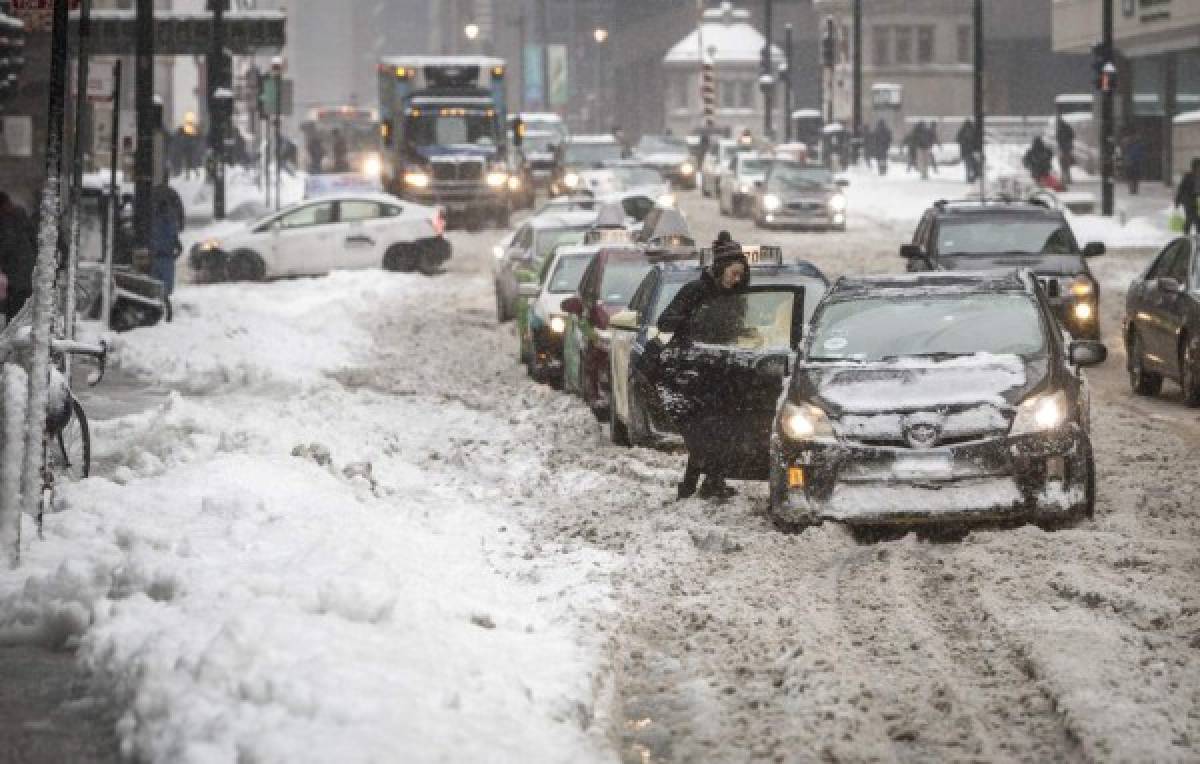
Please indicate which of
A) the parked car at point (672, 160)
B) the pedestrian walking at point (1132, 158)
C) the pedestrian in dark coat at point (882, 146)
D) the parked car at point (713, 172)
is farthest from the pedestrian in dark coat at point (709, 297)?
the pedestrian in dark coat at point (882, 146)

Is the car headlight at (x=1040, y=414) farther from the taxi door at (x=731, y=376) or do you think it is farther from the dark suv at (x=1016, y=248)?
the dark suv at (x=1016, y=248)

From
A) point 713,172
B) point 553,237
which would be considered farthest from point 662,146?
point 553,237

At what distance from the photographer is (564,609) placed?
1149 cm

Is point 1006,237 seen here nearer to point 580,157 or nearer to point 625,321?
point 625,321

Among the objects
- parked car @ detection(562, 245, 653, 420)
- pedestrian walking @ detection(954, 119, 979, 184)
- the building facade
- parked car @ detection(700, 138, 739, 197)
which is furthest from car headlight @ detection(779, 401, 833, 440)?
pedestrian walking @ detection(954, 119, 979, 184)

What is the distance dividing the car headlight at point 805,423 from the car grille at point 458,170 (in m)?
40.6

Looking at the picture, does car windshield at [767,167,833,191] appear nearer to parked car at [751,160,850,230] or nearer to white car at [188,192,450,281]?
parked car at [751,160,850,230]

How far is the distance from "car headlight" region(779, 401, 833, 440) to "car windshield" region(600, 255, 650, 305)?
278 inches

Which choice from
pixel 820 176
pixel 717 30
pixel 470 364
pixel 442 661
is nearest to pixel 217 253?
pixel 470 364

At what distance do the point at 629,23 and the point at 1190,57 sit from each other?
263 feet

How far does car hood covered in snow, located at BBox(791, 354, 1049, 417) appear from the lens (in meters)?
13.1

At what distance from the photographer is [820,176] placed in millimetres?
52594

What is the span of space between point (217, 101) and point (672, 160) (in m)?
26.7

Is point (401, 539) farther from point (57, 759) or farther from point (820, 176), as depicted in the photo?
point (820, 176)
